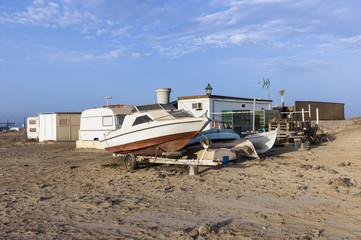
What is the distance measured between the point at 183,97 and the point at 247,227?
1757cm

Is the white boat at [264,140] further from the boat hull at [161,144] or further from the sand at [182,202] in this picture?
the boat hull at [161,144]

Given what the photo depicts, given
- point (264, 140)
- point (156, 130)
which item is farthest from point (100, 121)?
point (264, 140)

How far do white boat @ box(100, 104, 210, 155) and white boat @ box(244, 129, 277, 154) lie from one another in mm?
5252

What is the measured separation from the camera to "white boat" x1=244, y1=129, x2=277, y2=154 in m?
15.2

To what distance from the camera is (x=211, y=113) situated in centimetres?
2033

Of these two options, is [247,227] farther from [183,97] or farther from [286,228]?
[183,97]

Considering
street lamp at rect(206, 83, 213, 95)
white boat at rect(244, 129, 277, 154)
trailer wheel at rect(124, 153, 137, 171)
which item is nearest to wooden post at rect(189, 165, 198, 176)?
trailer wheel at rect(124, 153, 137, 171)

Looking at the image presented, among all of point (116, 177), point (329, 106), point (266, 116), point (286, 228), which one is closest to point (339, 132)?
point (266, 116)

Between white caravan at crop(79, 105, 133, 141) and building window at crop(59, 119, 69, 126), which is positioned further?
building window at crop(59, 119, 69, 126)

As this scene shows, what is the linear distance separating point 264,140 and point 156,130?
6.61 meters

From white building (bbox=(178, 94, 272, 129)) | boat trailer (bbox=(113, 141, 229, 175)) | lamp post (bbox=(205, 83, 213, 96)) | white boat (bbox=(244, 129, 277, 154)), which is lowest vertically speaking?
boat trailer (bbox=(113, 141, 229, 175))

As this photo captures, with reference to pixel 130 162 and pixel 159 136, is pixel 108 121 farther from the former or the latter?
pixel 159 136

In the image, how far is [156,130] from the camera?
1099 cm

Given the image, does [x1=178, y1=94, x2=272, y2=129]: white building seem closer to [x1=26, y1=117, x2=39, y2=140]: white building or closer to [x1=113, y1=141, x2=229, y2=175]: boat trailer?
[x1=113, y1=141, x2=229, y2=175]: boat trailer
